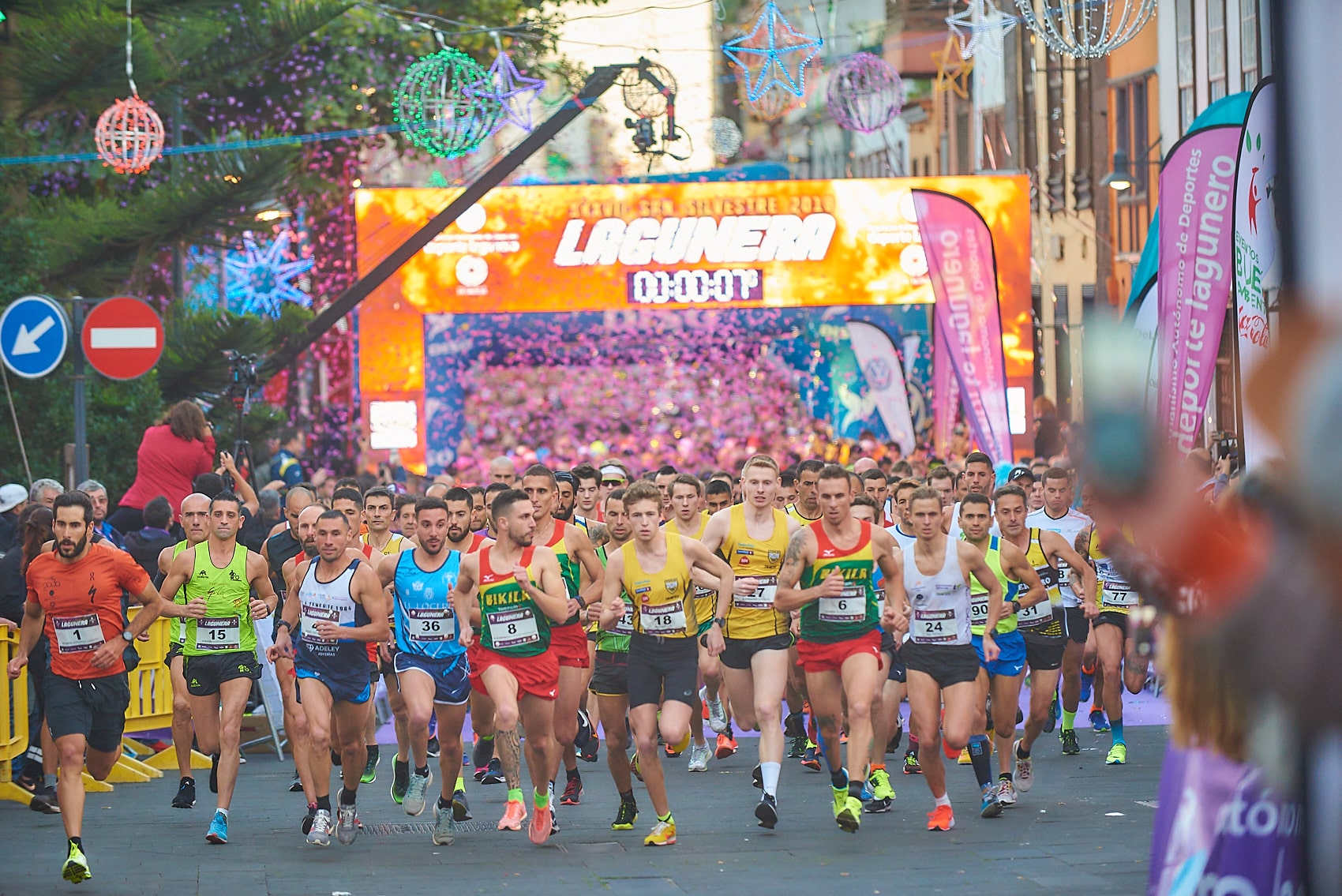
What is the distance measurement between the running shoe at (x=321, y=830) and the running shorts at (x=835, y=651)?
8.68 feet

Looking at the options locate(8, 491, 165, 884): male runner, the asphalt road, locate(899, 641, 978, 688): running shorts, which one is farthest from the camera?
locate(899, 641, 978, 688): running shorts

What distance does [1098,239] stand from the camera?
30094 mm

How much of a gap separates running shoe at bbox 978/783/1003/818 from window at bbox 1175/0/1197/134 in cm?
1812

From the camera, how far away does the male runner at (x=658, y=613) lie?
383 inches

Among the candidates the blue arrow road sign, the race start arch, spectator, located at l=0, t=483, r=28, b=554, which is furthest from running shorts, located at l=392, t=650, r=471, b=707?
the race start arch

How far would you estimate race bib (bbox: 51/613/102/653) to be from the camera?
9.35 meters

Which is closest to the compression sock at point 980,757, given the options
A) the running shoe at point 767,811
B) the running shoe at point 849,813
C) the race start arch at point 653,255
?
the running shoe at point 849,813

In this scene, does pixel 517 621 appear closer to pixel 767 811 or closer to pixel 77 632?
pixel 767 811

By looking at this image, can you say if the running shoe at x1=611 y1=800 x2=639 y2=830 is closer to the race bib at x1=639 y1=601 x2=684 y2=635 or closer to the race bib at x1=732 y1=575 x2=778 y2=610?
the race bib at x1=639 y1=601 x2=684 y2=635

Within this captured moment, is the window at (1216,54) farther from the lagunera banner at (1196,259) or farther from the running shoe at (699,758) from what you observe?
the running shoe at (699,758)

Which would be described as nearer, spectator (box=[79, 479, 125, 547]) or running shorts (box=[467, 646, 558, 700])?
running shorts (box=[467, 646, 558, 700])

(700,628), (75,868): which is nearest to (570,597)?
(700,628)

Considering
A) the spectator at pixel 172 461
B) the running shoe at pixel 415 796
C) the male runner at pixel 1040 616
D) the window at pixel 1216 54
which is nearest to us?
the running shoe at pixel 415 796

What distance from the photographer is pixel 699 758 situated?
12.7 metres
